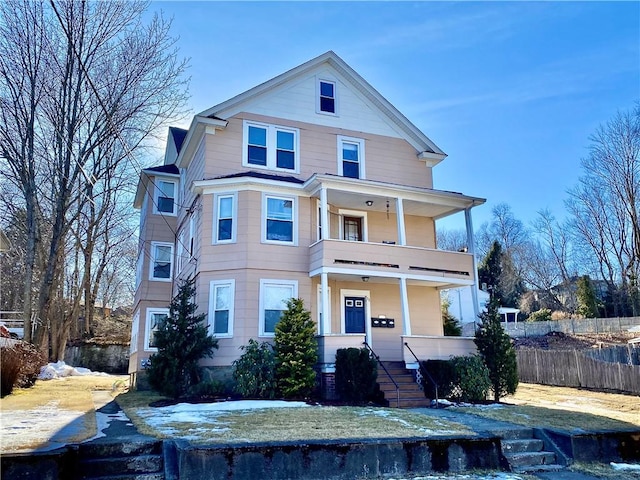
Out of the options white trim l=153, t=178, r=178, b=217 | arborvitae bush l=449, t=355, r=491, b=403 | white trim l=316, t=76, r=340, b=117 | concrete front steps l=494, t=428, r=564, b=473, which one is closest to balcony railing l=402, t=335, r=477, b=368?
arborvitae bush l=449, t=355, r=491, b=403

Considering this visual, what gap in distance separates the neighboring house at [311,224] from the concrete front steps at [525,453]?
5.42 metres

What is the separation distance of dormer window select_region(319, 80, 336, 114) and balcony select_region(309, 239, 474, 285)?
18.4ft

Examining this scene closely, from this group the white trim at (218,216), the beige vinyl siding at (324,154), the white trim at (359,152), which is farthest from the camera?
the white trim at (359,152)

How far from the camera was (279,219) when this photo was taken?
14.8 m

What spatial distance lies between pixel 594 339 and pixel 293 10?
31225 millimetres

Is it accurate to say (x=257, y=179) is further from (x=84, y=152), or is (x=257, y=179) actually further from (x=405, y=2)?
(x=84, y=152)

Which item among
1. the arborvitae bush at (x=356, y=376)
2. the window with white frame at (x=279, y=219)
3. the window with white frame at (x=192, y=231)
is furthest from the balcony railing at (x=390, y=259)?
the window with white frame at (x=192, y=231)

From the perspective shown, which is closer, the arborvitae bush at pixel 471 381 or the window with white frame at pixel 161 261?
the arborvitae bush at pixel 471 381

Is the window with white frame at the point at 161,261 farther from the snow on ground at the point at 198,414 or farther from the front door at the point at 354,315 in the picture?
the snow on ground at the point at 198,414

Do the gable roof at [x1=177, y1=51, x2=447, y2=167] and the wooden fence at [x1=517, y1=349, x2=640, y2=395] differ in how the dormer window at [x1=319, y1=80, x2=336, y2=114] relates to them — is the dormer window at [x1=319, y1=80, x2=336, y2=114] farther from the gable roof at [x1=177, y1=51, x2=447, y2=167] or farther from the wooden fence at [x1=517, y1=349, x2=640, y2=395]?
the wooden fence at [x1=517, y1=349, x2=640, y2=395]

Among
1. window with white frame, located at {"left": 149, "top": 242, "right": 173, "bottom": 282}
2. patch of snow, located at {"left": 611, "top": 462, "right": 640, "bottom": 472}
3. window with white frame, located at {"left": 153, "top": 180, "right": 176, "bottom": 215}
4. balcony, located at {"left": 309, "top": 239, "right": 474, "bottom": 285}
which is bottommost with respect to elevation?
patch of snow, located at {"left": 611, "top": 462, "right": 640, "bottom": 472}

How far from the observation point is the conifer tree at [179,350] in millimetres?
11961

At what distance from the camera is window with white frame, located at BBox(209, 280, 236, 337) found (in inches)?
549

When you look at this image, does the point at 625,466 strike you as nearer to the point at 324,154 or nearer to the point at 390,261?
the point at 390,261
